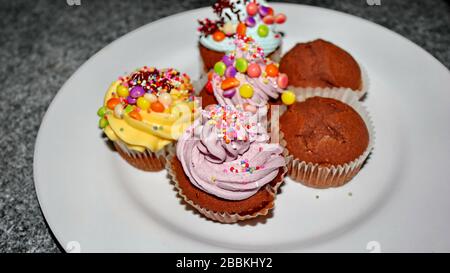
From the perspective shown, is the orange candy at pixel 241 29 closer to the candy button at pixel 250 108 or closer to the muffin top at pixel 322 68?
the muffin top at pixel 322 68

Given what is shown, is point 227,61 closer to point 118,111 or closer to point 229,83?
point 229,83

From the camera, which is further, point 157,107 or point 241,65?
point 241,65

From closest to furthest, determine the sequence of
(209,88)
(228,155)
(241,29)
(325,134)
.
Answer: (228,155), (325,134), (209,88), (241,29)

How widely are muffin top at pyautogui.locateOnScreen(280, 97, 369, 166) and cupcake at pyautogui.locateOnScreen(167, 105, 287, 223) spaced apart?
0.18 metres

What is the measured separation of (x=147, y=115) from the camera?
2611 mm

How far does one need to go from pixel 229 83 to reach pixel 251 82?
0.50 feet

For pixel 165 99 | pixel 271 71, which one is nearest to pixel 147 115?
pixel 165 99

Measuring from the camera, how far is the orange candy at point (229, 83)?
8.98 ft

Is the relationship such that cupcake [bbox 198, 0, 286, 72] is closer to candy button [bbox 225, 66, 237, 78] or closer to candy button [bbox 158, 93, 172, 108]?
candy button [bbox 225, 66, 237, 78]

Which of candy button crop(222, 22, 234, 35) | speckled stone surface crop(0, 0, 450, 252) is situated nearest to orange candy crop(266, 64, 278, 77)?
candy button crop(222, 22, 234, 35)

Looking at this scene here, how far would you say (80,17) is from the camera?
414 centimetres

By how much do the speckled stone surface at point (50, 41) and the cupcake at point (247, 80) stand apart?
1330 mm

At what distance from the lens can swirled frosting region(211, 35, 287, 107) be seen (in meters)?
2.79
